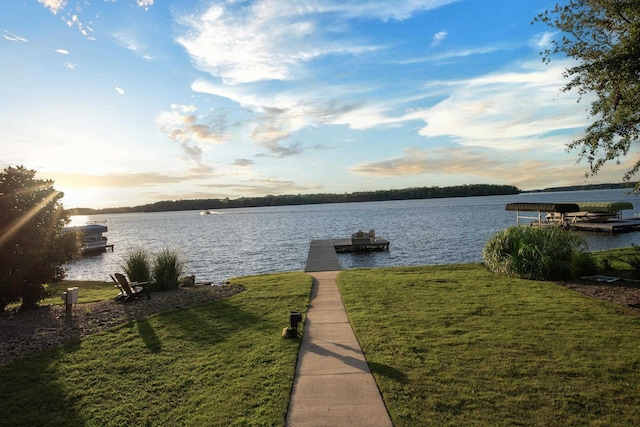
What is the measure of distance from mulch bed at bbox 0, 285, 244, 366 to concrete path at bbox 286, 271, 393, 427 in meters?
4.68

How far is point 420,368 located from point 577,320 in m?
4.54

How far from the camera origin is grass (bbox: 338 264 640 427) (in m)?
4.93

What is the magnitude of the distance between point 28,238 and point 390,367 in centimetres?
1125

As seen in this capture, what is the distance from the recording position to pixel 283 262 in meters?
29.7

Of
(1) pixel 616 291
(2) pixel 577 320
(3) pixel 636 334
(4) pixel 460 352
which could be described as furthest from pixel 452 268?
(4) pixel 460 352

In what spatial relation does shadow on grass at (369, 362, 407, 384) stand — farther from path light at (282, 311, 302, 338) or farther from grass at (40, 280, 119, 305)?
grass at (40, 280, 119, 305)

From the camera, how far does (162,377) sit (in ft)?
20.6

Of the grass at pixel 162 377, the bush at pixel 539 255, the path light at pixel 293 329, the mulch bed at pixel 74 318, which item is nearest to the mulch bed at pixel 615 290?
the bush at pixel 539 255

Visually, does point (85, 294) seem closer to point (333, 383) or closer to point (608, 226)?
point (333, 383)

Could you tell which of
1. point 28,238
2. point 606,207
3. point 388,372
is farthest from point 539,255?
point 606,207

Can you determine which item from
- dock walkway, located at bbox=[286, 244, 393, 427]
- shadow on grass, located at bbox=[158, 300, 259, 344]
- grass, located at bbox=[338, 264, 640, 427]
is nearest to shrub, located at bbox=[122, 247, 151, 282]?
shadow on grass, located at bbox=[158, 300, 259, 344]

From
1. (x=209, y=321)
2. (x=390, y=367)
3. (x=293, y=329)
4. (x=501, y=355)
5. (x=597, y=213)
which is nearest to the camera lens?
(x=390, y=367)

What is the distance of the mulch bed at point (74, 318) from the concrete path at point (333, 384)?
468 centimetres

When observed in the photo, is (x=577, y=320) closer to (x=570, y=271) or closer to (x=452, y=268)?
(x=570, y=271)
